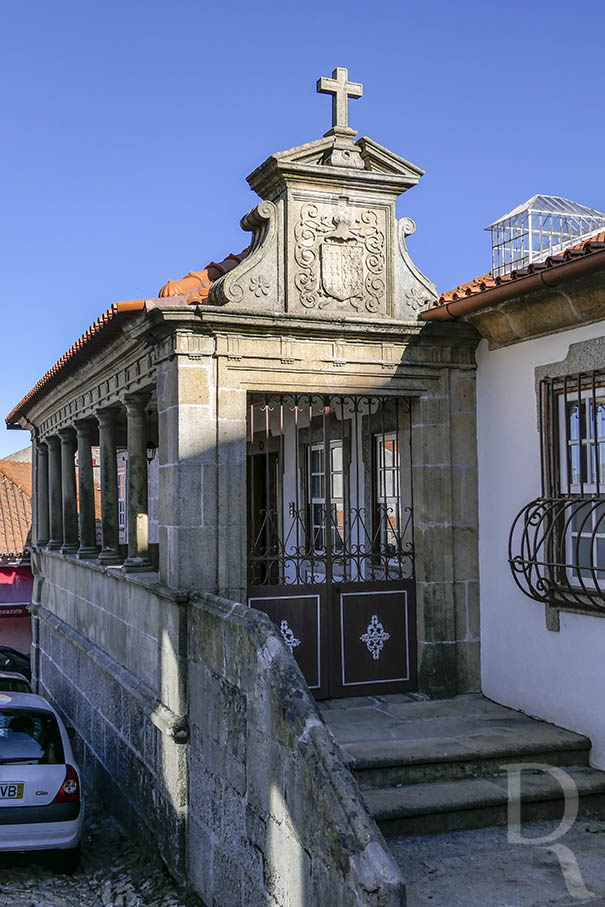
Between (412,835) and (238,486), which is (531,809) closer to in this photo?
(412,835)

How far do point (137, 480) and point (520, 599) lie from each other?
13.8ft

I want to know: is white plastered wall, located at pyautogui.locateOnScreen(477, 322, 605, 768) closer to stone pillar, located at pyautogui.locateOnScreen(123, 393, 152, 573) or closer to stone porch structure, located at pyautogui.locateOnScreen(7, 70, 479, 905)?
stone porch structure, located at pyautogui.locateOnScreen(7, 70, 479, 905)

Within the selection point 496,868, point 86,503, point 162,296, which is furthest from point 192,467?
point 86,503

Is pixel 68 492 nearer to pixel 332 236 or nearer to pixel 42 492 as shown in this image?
pixel 42 492

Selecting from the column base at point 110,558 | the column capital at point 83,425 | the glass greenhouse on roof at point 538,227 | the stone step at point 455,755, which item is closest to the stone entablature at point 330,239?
the stone step at point 455,755

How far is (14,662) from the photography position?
19.4 m

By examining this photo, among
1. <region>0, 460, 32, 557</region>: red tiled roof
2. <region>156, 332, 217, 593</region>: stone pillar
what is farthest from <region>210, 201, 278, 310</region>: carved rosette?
<region>0, 460, 32, 557</region>: red tiled roof

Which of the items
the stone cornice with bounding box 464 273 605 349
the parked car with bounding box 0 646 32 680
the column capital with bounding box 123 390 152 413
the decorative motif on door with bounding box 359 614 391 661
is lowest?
the parked car with bounding box 0 646 32 680

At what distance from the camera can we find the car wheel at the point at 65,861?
821cm

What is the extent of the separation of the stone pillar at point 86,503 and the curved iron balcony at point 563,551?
280 inches

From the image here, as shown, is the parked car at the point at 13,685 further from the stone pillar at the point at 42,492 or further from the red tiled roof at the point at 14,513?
the red tiled roof at the point at 14,513

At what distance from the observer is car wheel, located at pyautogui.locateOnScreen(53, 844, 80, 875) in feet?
26.9

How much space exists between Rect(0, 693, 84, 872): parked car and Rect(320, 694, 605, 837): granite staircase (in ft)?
9.20

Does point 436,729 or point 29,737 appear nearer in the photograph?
point 436,729
